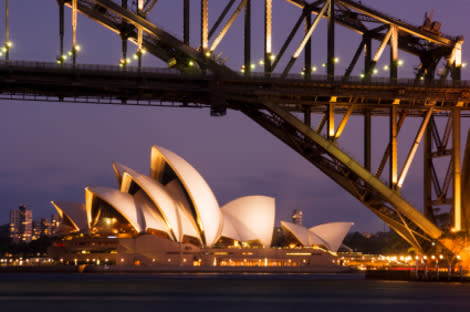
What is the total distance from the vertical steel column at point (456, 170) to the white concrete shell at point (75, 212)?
57.8 m

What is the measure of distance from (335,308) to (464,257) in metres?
24.6

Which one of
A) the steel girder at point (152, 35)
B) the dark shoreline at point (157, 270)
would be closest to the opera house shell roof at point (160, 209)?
the dark shoreline at point (157, 270)

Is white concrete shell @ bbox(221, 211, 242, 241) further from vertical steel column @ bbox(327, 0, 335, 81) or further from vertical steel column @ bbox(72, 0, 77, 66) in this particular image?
vertical steel column @ bbox(72, 0, 77, 66)

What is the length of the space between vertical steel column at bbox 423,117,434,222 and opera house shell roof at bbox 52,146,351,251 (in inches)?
1439

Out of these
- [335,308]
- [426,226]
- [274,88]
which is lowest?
[335,308]

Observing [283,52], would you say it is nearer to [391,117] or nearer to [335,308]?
[391,117]

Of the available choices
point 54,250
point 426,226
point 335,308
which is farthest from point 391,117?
point 54,250

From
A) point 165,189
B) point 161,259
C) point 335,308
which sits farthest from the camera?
point 161,259

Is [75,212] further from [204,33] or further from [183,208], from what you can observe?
[204,33]

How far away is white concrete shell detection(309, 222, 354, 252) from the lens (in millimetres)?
137875

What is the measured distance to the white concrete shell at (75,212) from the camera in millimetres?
117500

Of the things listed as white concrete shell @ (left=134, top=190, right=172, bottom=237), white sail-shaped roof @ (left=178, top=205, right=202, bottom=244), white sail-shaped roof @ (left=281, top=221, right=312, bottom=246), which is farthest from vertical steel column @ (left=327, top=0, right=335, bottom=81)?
white sail-shaped roof @ (left=281, top=221, right=312, bottom=246)

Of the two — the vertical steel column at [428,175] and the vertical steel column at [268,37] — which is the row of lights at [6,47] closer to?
the vertical steel column at [268,37]

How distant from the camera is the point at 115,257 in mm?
118062
